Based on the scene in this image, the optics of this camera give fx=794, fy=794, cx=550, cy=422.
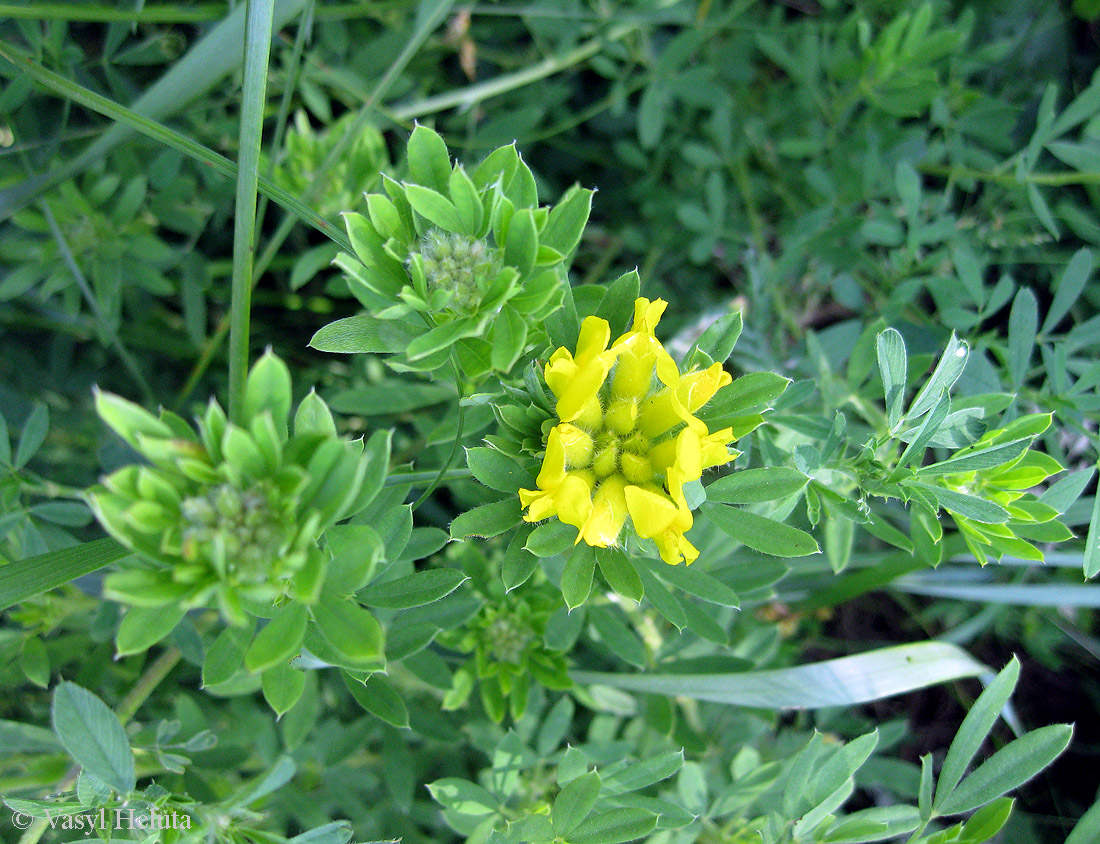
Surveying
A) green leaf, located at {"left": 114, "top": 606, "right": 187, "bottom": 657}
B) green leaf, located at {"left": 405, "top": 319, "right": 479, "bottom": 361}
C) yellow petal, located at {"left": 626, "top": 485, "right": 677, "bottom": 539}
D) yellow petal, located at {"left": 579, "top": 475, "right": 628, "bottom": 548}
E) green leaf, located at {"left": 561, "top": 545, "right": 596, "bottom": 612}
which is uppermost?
green leaf, located at {"left": 405, "top": 319, "right": 479, "bottom": 361}

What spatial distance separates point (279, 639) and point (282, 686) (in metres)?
0.35

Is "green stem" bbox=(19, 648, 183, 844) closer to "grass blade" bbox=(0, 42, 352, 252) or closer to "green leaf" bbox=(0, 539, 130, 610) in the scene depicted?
"green leaf" bbox=(0, 539, 130, 610)

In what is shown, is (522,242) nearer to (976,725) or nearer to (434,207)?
(434,207)

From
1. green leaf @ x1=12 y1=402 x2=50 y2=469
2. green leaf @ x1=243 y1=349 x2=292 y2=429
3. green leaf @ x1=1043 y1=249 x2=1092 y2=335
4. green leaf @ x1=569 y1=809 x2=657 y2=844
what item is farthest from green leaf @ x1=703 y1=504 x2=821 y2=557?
green leaf @ x1=12 y1=402 x2=50 y2=469

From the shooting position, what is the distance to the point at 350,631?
1.63 m

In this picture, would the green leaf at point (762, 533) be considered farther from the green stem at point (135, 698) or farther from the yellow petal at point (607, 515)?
the green stem at point (135, 698)

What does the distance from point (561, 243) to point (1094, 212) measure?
307cm

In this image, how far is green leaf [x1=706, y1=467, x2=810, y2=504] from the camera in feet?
6.59

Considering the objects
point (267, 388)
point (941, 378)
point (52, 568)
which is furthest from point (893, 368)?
point (52, 568)

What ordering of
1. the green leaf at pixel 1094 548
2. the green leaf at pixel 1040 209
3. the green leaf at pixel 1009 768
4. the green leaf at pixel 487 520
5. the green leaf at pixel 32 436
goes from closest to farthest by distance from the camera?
the green leaf at pixel 487 520
the green leaf at pixel 1009 768
the green leaf at pixel 1094 548
the green leaf at pixel 32 436
the green leaf at pixel 1040 209

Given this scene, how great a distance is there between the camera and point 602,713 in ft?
10.6

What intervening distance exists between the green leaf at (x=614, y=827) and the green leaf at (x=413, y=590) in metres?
0.78

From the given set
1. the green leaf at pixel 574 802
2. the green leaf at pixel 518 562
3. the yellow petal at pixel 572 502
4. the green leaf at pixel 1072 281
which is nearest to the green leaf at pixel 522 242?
the yellow petal at pixel 572 502

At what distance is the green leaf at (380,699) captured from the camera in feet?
7.04
